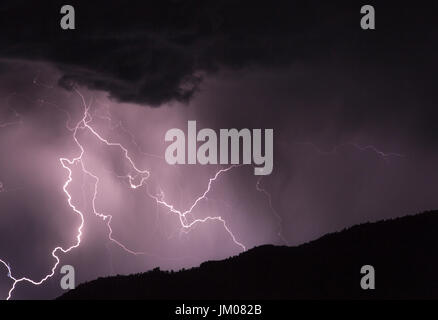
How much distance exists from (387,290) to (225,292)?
15.3ft

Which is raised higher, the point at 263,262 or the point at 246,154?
the point at 246,154

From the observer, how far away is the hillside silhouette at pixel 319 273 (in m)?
17.6

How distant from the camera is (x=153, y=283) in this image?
61.8 feet

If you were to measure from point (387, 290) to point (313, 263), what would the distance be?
2.50 m

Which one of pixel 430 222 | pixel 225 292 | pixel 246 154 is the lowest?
pixel 225 292

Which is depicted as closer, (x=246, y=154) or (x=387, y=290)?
(x=246, y=154)

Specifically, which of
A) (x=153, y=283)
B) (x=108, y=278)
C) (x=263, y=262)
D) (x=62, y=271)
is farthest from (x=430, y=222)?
(x=62, y=271)

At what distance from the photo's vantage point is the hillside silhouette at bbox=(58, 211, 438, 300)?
17641 mm

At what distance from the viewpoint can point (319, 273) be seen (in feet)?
61.1
